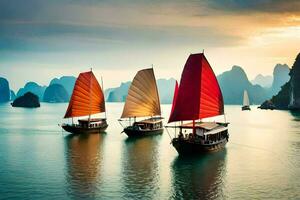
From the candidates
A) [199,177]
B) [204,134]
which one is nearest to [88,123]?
[204,134]

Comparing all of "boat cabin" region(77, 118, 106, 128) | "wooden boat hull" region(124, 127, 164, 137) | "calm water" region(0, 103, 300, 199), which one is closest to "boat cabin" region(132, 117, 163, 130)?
"wooden boat hull" region(124, 127, 164, 137)

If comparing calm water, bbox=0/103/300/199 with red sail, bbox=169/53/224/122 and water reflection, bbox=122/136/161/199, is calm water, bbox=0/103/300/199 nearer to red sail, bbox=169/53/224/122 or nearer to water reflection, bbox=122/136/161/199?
water reflection, bbox=122/136/161/199

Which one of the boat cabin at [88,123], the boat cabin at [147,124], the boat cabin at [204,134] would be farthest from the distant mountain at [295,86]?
the boat cabin at [204,134]

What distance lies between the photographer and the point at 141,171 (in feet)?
128

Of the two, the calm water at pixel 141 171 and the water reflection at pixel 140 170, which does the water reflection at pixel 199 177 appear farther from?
the water reflection at pixel 140 170

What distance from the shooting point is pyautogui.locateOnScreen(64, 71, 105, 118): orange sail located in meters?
73.2

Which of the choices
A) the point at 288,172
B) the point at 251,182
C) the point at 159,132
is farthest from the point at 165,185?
the point at 159,132

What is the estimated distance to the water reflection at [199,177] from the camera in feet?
103

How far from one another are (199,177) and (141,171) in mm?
6013

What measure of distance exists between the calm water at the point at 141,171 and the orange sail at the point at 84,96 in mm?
12474

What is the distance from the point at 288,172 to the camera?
40938mm

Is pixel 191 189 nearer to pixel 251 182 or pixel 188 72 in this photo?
pixel 251 182

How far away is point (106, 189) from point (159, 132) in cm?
3866

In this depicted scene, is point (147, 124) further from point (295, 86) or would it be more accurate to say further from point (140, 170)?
point (295, 86)
